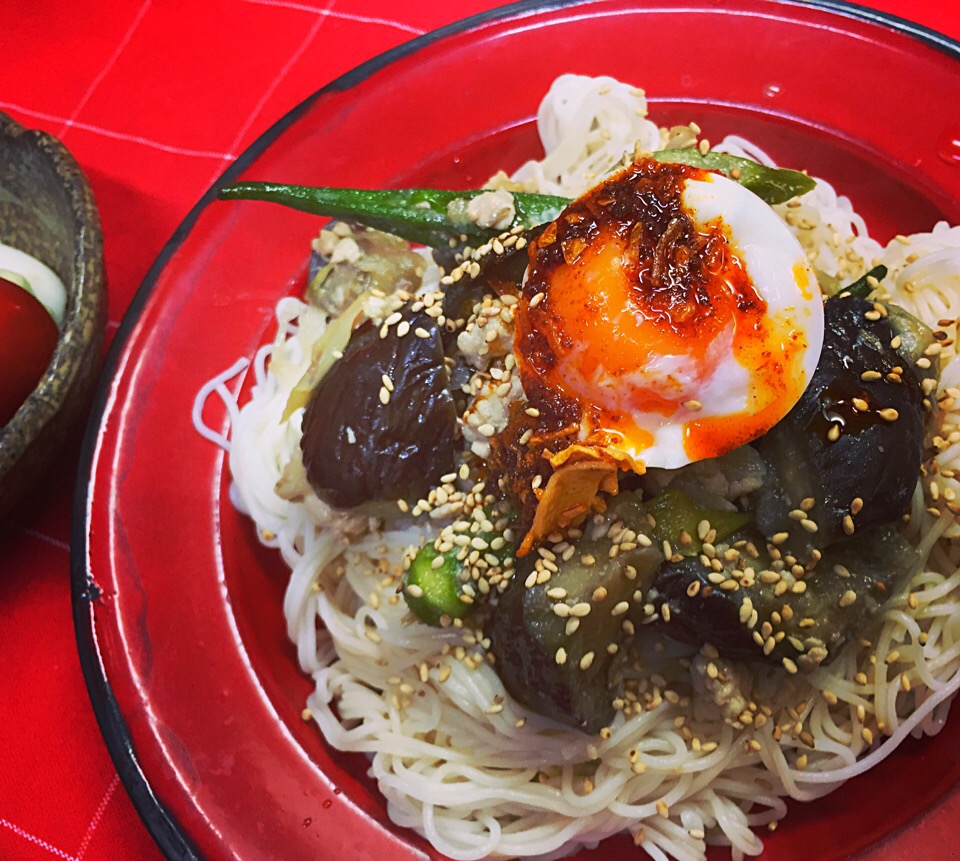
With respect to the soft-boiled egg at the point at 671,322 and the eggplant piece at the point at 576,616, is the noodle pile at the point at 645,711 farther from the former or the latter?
the soft-boiled egg at the point at 671,322

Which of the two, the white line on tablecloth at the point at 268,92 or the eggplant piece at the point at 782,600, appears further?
the white line on tablecloth at the point at 268,92

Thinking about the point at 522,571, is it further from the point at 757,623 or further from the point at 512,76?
the point at 512,76

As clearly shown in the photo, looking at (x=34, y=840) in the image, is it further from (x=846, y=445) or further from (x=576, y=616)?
(x=846, y=445)

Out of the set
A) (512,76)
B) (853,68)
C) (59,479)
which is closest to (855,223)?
(853,68)

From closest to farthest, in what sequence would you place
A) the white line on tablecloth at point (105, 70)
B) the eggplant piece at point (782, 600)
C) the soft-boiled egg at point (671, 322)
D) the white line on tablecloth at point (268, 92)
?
the soft-boiled egg at point (671, 322) < the eggplant piece at point (782, 600) < the white line on tablecloth at point (268, 92) < the white line on tablecloth at point (105, 70)

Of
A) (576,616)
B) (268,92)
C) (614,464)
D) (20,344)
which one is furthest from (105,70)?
(576,616)

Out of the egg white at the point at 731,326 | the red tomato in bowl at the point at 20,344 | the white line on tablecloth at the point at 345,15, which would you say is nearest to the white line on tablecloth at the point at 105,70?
the white line on tablecloth at the point at 345,15
